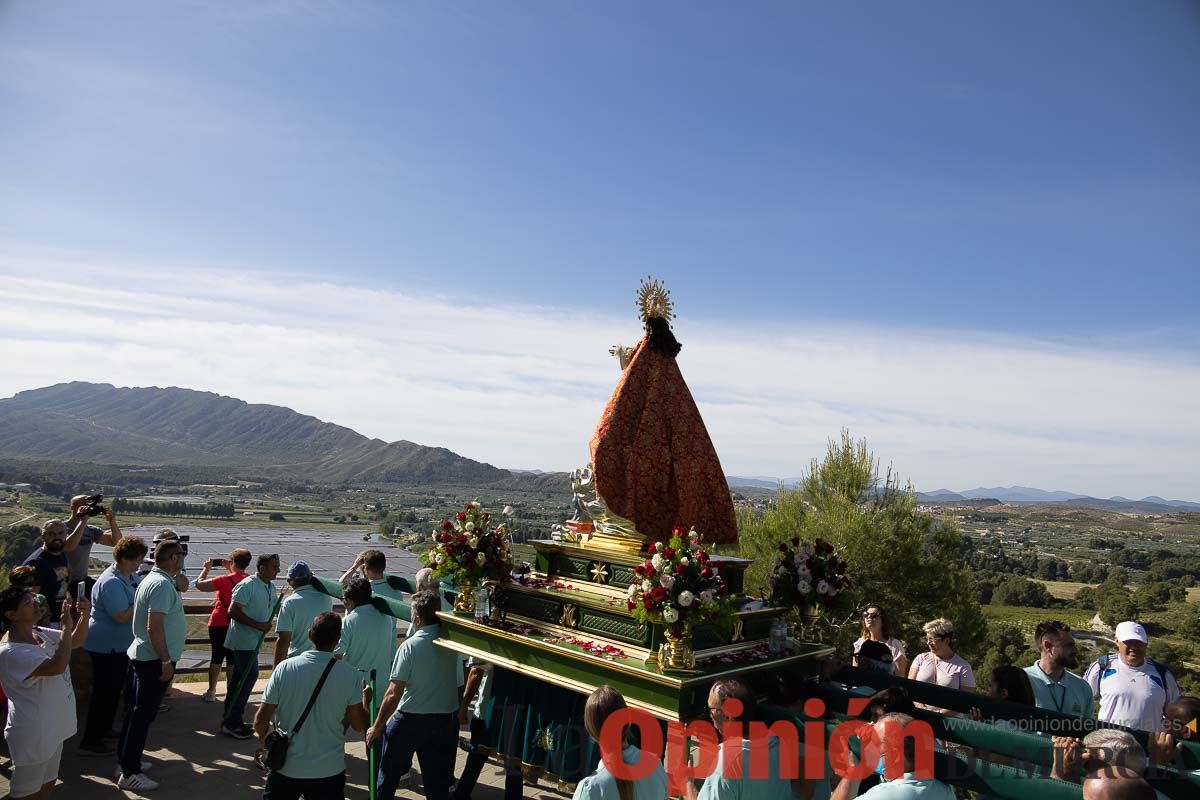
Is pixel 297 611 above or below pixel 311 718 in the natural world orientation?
above

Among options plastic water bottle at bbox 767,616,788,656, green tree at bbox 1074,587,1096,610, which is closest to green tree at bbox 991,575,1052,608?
green tree at bbox 1074,587,1096,610

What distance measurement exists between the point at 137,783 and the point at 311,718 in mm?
2900

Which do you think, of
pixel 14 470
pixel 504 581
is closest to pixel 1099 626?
pixel 504 581

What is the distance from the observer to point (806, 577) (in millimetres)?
6930

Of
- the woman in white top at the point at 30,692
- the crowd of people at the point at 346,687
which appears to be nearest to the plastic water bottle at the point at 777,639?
the crowd of people at the point at 346,687

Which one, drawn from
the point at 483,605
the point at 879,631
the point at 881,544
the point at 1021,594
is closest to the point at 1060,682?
the point at 879,631

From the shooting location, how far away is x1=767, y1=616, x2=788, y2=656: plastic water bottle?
6.36 meters

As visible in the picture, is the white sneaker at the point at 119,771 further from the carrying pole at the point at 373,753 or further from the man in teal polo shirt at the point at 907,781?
the man in teal polo shirt at the point at 907,781

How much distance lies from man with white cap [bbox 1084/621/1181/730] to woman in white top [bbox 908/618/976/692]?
1.00m

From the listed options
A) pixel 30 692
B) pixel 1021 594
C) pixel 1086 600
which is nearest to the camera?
pixel 30 692

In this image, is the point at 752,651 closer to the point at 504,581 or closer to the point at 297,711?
the point at 504,581

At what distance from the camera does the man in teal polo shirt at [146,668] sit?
234 inches

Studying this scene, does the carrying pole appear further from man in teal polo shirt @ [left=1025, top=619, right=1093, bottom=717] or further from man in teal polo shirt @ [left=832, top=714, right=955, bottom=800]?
man in teal polo shirt @ [left=1025, top=619, right=1093, bottom=717]

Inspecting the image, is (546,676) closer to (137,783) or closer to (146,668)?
(146,668)
